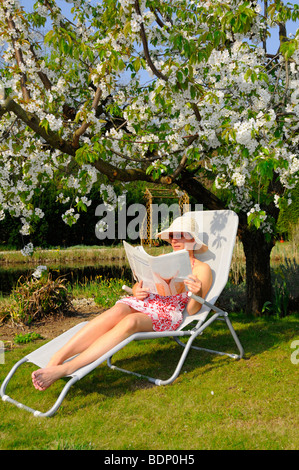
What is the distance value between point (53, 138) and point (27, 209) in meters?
1.59

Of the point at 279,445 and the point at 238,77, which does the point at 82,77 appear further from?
the point at 279,445

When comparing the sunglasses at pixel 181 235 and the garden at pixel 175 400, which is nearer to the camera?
the garden at pixel 175 400

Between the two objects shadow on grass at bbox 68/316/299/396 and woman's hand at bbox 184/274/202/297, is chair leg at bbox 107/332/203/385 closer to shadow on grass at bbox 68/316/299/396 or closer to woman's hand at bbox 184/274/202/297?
shadow on grass at bbox 68/316/299/396

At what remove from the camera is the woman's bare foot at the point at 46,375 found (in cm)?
298

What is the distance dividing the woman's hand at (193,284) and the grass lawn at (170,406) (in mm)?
690

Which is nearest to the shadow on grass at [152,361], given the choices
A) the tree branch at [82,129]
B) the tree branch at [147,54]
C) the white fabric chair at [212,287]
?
the white fabric chair at [212,287]

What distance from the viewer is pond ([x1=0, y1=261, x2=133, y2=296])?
34.2 feet

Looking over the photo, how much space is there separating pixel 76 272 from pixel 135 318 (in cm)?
831

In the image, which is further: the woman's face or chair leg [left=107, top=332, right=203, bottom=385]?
the woman's face

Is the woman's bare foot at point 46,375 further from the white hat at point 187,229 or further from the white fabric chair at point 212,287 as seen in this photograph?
the white hat at point 187,229

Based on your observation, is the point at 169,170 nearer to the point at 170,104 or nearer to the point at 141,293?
the point at 170,104

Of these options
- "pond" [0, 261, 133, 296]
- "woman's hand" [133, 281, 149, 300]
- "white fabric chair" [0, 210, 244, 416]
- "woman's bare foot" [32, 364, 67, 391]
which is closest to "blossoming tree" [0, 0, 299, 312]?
"white fabric chair" [0, 210, 244, 416]

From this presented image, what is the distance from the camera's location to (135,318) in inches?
133

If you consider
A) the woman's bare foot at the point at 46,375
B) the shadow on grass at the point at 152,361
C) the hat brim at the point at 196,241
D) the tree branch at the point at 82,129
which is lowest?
the shadow on grass at the point at 152,361
